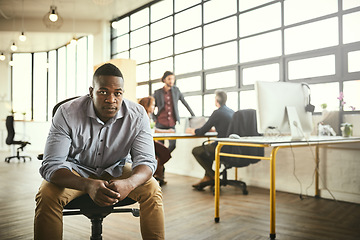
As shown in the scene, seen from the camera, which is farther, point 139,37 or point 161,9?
point 139,37

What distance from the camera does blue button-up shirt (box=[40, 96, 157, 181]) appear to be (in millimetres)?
1439

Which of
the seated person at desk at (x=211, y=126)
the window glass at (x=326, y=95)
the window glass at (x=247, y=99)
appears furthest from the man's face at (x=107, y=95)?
the window glass at (x=247, y=99)

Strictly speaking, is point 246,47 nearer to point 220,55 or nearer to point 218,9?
point 220,55

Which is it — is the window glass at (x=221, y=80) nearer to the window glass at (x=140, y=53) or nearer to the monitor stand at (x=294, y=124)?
the window glass at (x=140, y=53)

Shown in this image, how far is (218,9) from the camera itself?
15.9ft

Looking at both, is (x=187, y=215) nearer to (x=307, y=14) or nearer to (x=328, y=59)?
(x=328, y=59)

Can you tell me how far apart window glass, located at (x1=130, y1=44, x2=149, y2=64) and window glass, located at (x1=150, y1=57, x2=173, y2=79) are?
0.31 meters

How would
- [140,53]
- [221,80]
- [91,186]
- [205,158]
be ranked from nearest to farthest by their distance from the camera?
[91,186] < [205,158] < [221,80] < [140,53]

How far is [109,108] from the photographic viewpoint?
57.7 inches

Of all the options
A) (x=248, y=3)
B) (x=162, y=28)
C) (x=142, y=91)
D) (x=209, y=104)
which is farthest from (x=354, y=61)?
(x=142, y=91)

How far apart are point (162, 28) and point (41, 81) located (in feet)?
18.5

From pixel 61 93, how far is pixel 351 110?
8382 mm

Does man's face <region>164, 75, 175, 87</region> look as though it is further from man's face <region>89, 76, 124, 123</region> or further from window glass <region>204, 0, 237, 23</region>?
man's face <region>89, 76, 124, 123</region>

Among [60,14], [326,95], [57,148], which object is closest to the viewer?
[57,148]
